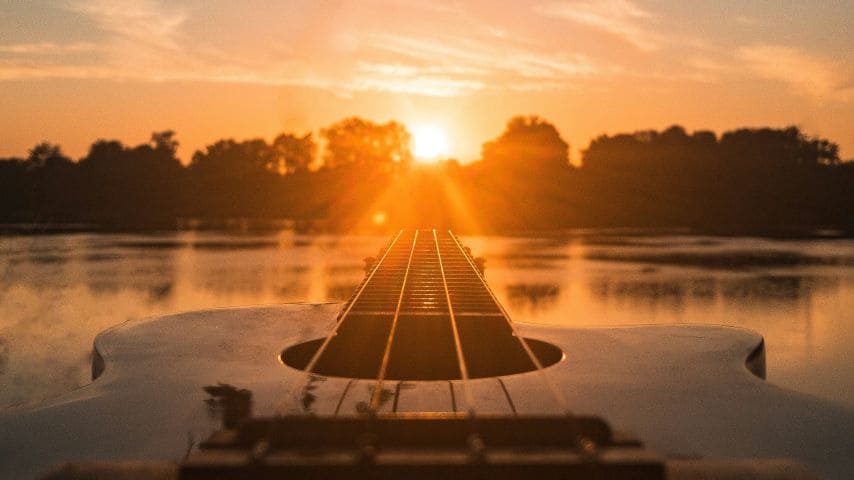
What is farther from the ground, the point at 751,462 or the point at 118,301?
the point at 751,462

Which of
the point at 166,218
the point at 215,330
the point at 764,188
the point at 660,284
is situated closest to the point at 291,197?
the point at 166,218

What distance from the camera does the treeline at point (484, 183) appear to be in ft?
352

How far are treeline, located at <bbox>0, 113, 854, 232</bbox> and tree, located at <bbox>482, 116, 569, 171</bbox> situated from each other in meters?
0.22

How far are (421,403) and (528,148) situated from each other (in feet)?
403

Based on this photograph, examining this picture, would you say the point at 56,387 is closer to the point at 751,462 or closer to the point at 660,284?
the point at 751,462

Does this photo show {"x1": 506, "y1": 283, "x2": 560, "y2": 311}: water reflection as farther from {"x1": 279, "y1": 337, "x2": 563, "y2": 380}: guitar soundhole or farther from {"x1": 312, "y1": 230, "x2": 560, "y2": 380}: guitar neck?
{"x1": 279, "y1": 337, "x2": 563, "y2": 380}: guitar soundhole

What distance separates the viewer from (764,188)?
109000mm

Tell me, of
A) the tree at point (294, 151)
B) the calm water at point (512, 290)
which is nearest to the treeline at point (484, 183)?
the tree at point (294, 151)

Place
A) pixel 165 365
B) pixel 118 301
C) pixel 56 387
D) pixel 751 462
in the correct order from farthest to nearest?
1. pixel 118 301
2. pixel 56 387
3. pixel 165 365
4. pixel 751 462

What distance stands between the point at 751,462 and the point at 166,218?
115842 mm

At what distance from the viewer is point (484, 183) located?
389ft

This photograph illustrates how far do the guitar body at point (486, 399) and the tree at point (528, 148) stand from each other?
11175 centimetres

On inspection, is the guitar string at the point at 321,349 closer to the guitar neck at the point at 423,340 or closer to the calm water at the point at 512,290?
the guitar neck at the point at 423,340

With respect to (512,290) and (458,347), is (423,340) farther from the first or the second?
(512,290)
